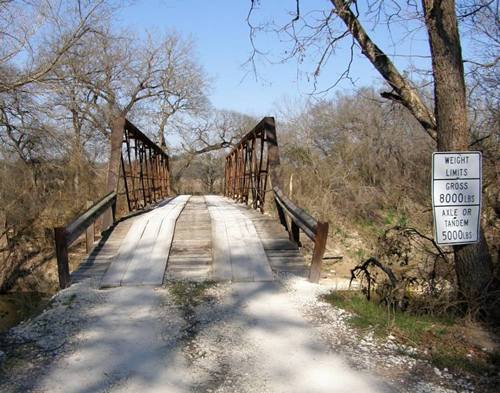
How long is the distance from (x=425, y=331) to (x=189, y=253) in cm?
327

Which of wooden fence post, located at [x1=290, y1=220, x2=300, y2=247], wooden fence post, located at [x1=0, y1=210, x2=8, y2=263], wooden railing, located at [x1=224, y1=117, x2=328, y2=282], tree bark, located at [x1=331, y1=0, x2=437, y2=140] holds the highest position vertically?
tree bark, located at [x1=331, y1=0, x2=437, y2=140]

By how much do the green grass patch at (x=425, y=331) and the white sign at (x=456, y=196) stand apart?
0.75 meters

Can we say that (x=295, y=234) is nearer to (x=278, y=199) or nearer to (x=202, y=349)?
(x=278, y=199)

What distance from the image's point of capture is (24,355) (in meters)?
3.38

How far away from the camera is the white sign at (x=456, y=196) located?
12.9 ft

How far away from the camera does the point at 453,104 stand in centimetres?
421

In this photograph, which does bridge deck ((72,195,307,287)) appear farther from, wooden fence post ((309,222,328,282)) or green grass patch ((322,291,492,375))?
green grass patch ((322,291,492,375))

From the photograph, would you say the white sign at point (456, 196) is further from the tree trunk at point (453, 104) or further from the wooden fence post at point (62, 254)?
the wooden fence post at point (62, 254)

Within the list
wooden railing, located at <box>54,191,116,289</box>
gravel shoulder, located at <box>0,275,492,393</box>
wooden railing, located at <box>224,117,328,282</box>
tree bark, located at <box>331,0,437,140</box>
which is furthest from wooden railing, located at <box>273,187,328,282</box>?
wooden railing, located at <box>54,191,116,289</box>

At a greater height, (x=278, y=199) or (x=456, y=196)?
(x=456, y=196)

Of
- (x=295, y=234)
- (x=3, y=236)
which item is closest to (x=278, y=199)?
(x=295, y=234)

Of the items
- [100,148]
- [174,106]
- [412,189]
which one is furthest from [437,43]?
[174,106]

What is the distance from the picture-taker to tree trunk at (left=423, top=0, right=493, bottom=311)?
4184mm

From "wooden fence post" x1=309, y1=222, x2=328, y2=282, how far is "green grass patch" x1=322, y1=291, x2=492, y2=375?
1.81 ft
